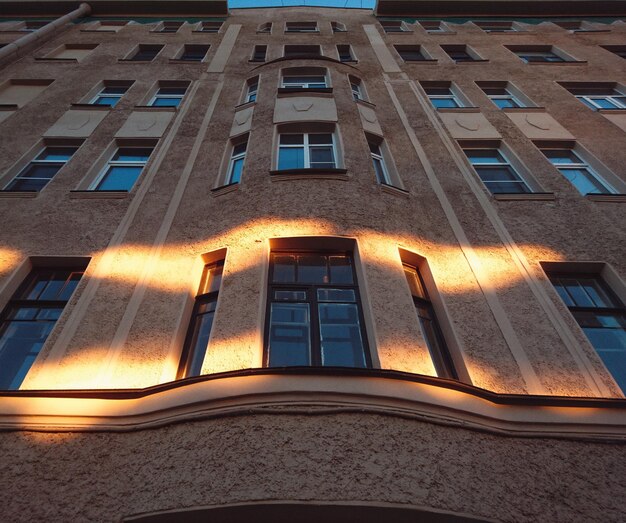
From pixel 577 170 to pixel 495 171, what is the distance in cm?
186

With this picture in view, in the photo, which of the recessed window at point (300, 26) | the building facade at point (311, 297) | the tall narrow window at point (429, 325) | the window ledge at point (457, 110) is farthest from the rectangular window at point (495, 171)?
the recessed window at point (300, 26)

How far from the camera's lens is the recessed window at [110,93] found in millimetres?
12250

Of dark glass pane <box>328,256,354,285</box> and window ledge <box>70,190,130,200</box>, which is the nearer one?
dark glass pane <box>328,256,354,285</box>

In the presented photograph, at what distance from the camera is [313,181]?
7312 millimetres

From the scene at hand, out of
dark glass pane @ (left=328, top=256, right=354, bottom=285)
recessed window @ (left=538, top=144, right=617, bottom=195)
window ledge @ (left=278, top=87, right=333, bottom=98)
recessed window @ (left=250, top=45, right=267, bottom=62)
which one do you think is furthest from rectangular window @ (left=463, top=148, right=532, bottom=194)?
recessed window @ (left=250, top=45, right=267, bottom=62)

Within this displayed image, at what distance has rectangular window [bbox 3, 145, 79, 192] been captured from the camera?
8.80m

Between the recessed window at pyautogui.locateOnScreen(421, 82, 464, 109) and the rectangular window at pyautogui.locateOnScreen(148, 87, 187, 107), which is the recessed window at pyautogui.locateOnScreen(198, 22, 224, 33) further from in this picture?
the recessed window at pyautogui.locateOnScreen(421, 82, 464, 109)

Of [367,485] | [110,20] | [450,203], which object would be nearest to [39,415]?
[367,485]

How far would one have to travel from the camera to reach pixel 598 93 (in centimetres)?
1312

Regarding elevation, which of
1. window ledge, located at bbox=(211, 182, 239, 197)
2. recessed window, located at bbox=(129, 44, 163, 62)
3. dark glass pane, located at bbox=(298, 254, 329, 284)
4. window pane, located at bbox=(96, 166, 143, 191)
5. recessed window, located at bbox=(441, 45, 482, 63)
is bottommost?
window pane, located at bbox=(96, 166, 143, 191)

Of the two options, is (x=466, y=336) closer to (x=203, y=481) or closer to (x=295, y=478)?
(x=295, y=478)

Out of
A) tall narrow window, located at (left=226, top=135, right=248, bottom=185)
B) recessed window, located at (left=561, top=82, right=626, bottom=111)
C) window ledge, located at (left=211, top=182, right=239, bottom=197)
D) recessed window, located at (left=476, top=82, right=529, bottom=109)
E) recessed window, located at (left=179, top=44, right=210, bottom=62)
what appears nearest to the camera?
window ledge, located at (left=211, top=182, right=239, bottom=197)

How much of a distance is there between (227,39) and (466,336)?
14531mm

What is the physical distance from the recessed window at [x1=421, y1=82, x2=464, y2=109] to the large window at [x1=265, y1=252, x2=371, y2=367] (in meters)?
7.72
